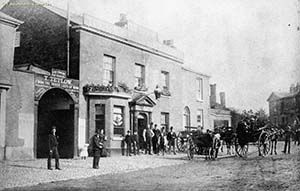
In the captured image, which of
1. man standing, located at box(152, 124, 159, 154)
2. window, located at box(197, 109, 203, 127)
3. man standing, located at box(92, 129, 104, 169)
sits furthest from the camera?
window, located at box(197, 109, 203, 127)

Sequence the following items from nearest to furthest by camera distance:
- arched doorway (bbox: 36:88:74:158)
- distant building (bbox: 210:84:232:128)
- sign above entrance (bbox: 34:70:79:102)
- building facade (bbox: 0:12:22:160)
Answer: building facade (bbox: 0:12:22:160) → sign above entrance (bbox: 34:70:79:102) → arched doorway (bbox: 36:88:74:158) → distant building (bbox: 210:84:232:128)

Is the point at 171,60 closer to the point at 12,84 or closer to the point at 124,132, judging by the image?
the point at 124,132

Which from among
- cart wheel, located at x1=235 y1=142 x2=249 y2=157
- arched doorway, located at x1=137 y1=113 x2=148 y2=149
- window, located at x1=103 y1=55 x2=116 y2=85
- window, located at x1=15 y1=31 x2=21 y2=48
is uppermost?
window, located at x1=15 y1=31 x2=21 y2=48

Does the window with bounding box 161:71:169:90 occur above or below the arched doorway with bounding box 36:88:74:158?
above

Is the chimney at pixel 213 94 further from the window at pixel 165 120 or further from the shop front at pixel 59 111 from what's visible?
the shop front at pixel 59 111

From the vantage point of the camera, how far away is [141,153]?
67.7 ft

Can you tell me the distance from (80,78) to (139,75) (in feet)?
16.8

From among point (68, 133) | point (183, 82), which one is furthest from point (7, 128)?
point (183, 82)

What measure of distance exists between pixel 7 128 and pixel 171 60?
44.3 ft

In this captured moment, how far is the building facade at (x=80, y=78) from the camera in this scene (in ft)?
57.4

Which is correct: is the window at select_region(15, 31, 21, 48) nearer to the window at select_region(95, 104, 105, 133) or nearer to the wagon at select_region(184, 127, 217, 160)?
the window at select_region(95, 104, 105, 133)

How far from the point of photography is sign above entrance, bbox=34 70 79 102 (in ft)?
52.7

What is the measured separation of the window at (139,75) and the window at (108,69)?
2313 millimetres

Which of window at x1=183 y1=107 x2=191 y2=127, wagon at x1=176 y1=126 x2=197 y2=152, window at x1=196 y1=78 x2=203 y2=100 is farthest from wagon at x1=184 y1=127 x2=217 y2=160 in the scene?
window at x1=196 y1=78 x2=203 y2=100
